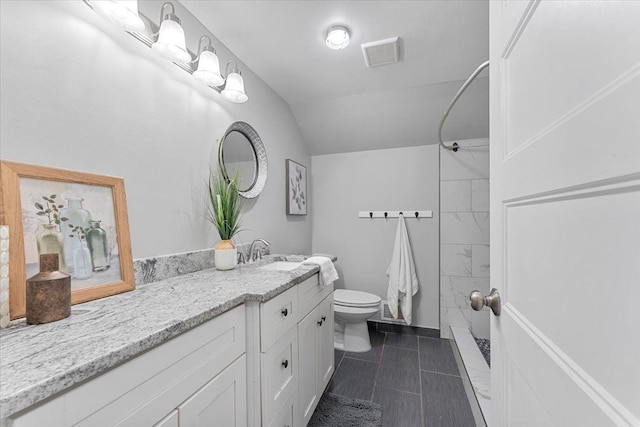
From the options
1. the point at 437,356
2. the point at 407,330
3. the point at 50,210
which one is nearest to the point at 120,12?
the point at 50,210

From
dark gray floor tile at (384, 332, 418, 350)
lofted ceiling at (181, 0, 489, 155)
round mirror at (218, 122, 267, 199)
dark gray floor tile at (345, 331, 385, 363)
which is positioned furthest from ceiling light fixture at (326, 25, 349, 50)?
dark gray floor tile at (384, 332, 418, 350)

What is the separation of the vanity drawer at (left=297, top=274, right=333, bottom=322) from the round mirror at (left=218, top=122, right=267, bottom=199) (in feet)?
2.49

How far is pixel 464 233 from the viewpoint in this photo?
251 centimetres

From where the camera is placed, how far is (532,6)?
1.76ft

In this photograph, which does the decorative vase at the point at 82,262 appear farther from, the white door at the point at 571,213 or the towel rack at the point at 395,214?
the towel rack at the point at 395,214

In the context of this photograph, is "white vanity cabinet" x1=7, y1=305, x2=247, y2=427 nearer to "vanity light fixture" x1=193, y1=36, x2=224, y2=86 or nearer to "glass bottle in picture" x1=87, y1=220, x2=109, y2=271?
"glass bottle in picture" x1=87, y1=220, x2=109, y2=271

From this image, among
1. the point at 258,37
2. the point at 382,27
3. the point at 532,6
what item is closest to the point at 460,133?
the point at 382,27

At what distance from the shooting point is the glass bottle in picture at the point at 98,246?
3.02ft

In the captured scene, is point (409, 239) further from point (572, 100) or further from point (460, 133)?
point (572, 100)

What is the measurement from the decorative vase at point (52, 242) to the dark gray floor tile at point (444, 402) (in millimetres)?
1904

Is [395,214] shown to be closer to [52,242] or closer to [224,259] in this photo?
[224,259]

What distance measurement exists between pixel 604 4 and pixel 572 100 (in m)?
0.12

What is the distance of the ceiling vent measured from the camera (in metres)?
1.62

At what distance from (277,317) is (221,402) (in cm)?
34
